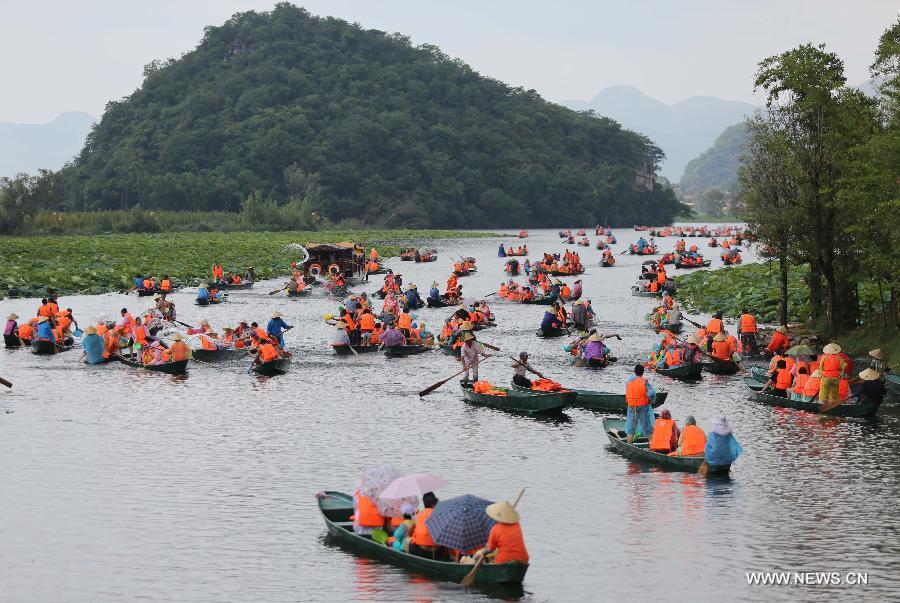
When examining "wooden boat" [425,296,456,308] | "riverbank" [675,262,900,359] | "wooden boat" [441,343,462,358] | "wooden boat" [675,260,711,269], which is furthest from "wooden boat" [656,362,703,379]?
"wooden boat" [675,260,711,269]

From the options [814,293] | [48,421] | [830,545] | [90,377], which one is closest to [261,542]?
[830,545]

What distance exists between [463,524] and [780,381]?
1998 cm

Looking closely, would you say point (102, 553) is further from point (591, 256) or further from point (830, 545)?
point (591, 256)

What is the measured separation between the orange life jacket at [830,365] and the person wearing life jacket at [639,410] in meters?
6.85

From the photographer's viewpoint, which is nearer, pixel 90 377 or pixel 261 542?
pixel 261 542

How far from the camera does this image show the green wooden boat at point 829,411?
109ft

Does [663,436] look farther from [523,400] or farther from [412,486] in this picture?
[412,486]

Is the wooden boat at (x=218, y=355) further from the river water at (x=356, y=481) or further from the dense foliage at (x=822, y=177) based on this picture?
the dense foliage at (x=822, y=177)

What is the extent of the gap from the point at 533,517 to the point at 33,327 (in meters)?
31.6

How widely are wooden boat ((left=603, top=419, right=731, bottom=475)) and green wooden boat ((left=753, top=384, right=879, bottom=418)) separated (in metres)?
7.08

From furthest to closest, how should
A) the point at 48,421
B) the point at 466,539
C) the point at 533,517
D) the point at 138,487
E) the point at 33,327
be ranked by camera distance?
the point at 33,327, the point at 48,421, the point at 138,487, the point at 533,517, the point at 466,539

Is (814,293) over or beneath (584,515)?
over

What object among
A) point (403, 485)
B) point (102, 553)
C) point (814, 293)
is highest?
point (814, 293)

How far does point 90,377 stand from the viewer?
4234 cm
